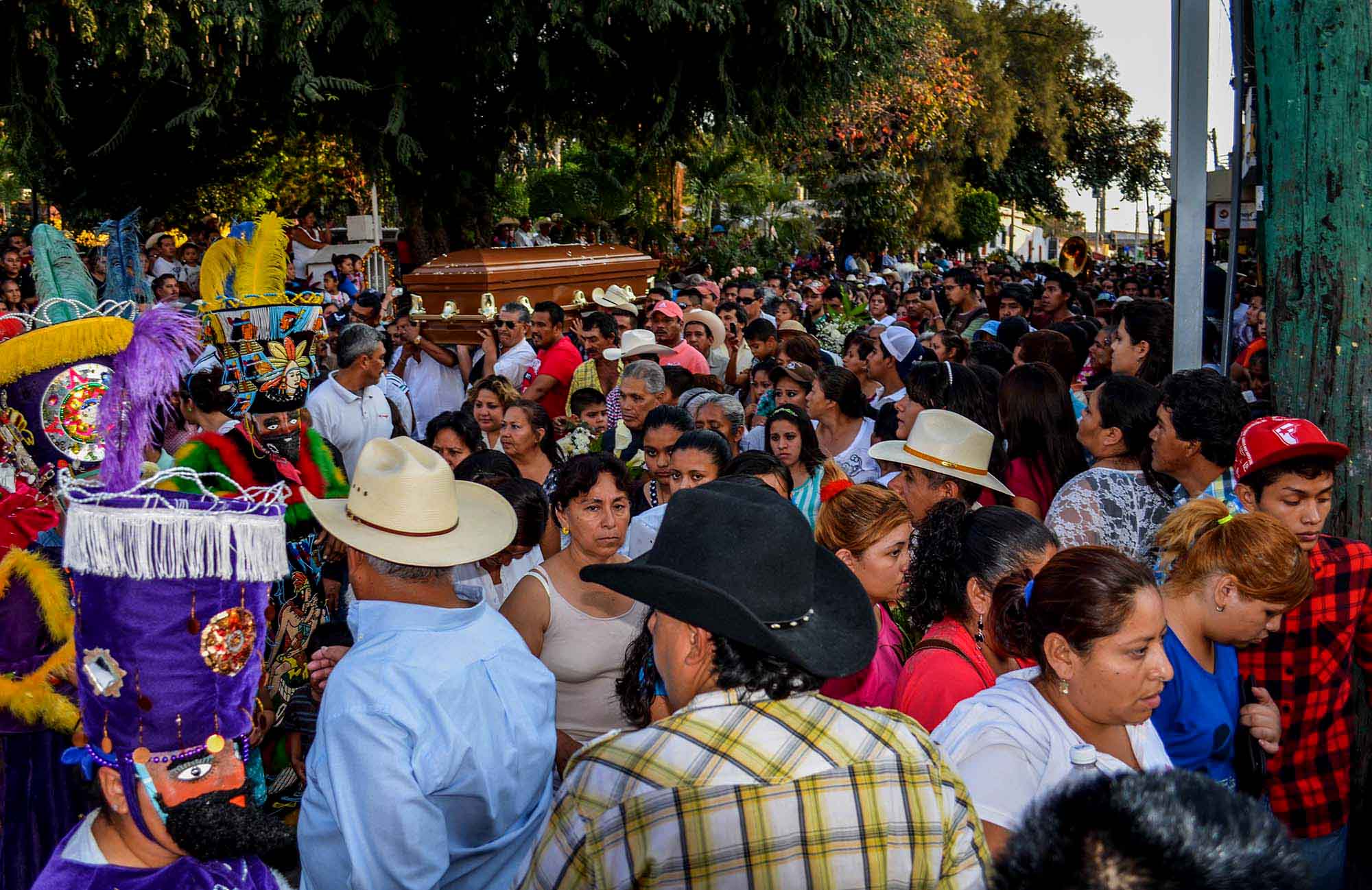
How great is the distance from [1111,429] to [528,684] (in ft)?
9.17

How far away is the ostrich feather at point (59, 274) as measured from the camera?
12.9 feet

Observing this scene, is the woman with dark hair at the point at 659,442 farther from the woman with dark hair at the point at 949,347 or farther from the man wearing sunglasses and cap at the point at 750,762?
the man wearing sunglasses and cap at the point at 750,762

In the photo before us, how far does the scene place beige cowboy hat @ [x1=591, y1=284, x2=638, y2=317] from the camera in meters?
10.3

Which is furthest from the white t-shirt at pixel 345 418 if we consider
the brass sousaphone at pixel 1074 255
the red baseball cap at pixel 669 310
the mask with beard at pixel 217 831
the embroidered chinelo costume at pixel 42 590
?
the brass sousaphone at pixel 1074 255

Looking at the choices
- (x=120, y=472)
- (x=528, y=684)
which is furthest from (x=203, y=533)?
(x=528, y=684)

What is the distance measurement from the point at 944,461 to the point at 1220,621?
72.0 inches

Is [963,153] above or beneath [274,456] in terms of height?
above

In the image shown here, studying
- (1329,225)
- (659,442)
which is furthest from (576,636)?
(1329,225)

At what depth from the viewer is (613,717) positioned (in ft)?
12.3

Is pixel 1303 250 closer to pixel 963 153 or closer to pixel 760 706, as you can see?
pixel 760 706

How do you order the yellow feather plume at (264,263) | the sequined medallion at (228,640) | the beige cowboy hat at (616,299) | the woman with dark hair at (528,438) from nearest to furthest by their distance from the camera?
the sequined medallion at (228,640), the yellow feather plume at (264,263), the woman with dark hair at (528,438), the beige cowboy hat at (616,299)

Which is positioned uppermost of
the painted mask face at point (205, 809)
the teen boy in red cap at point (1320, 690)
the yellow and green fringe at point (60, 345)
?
the yellow and green fringe at point (60, 345)

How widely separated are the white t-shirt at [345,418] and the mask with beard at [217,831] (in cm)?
471

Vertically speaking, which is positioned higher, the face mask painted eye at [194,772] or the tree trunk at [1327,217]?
the tree trunk at [1327,217]
